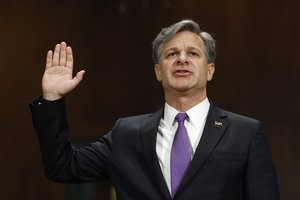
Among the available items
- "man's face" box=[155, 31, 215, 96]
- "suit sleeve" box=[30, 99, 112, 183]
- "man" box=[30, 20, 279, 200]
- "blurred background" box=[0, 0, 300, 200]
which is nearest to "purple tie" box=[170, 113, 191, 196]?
"man" box=[30, 20, 279, 200]

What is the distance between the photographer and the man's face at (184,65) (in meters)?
1.83

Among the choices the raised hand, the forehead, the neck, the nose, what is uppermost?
the forehead

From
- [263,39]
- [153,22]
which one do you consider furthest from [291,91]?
[153,22]

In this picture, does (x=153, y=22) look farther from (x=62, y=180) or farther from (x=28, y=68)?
(x=62, y=180)

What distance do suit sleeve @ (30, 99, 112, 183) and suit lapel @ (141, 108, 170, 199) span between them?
134 mm

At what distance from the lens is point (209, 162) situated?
172cm

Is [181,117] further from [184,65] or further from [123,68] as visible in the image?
[123,68]

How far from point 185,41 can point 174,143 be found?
304mm

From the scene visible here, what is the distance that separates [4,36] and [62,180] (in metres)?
1.54

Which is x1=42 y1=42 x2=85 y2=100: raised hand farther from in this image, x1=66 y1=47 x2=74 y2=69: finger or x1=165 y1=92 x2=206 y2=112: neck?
x1=165 y1=92 x2=206 y2=112: neck

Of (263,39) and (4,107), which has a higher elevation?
(263,39)

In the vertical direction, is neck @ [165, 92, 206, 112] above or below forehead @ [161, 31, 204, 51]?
below

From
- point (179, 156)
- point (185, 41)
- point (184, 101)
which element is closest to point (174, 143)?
point (179, 156)

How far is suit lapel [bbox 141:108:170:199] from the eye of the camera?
67.5 inches
